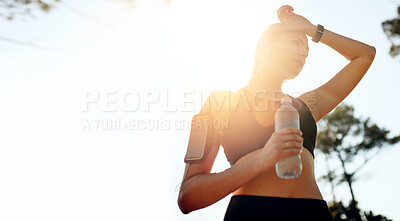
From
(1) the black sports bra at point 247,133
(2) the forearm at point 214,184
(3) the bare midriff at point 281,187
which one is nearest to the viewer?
(2) the forearm at point 214,184

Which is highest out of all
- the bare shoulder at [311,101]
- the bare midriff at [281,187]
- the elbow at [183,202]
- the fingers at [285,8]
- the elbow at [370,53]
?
the fingers at [285,8]

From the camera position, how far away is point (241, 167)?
177 centimetres

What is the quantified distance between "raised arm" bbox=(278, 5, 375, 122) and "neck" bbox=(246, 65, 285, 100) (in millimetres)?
271

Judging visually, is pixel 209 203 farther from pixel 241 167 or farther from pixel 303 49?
pixel 303 49

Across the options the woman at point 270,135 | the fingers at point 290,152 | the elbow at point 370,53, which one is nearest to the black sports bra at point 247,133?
the woman at point 270,135

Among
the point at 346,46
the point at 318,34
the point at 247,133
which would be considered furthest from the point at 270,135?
the point at 346,46

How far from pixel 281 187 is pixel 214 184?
380 mm

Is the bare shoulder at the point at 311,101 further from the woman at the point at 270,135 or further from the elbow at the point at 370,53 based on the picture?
the elbow at the point at 370,53

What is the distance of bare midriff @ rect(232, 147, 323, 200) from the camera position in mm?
1860

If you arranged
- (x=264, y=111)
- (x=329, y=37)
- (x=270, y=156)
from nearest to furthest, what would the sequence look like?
1. (x=270, y=156)
2. (x=264, y=111)
3. (x=329, y=37)

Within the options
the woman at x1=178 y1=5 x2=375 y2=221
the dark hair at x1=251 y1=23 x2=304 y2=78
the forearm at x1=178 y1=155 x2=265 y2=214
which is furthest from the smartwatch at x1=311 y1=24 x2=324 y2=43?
the forearm at x1=178 y1=155 x2=265 y2=214

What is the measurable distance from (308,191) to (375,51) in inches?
58.8

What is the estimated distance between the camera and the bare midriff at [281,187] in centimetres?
186

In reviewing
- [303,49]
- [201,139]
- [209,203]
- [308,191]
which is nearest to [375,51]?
[303,49]
